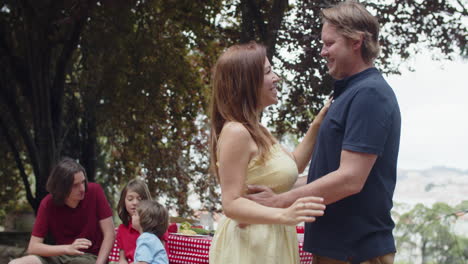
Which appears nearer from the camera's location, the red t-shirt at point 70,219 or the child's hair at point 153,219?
the child's hair at point 153,219

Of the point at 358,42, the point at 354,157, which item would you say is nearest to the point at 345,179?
the point at 354,157

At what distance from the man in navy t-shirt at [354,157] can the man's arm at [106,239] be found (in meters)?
2.91

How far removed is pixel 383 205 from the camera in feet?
7.36

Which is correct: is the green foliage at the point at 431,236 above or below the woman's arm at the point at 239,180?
below

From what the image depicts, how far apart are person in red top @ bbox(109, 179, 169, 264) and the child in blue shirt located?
Result: 11.3 inches

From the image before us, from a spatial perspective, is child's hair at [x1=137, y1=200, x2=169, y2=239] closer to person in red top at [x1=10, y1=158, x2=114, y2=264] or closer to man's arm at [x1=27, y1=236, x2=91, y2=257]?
man's arm at [x1=27, y1=236, x2=91, y2=257]

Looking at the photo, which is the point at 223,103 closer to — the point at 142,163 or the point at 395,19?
the point at 395,19

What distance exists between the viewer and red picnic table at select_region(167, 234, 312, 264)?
15.7ft

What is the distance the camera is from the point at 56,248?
4.77 metres

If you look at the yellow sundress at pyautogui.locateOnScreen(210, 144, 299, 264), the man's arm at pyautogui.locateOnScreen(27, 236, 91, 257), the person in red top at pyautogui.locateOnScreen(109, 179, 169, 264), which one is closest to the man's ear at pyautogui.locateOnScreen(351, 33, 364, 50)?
the yellow sundress at pyautogui.locateOnScreen(210, 144, 299, 264)

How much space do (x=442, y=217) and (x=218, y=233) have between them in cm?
401

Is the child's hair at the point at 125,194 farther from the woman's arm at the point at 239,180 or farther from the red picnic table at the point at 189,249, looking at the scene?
the woman's arm at the point at 239,180

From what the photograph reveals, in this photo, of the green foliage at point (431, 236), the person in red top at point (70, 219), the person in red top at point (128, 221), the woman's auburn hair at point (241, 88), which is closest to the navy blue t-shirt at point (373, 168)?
the woman's auburn hair at point (241, 88)

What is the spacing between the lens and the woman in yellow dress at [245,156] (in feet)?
7.54
